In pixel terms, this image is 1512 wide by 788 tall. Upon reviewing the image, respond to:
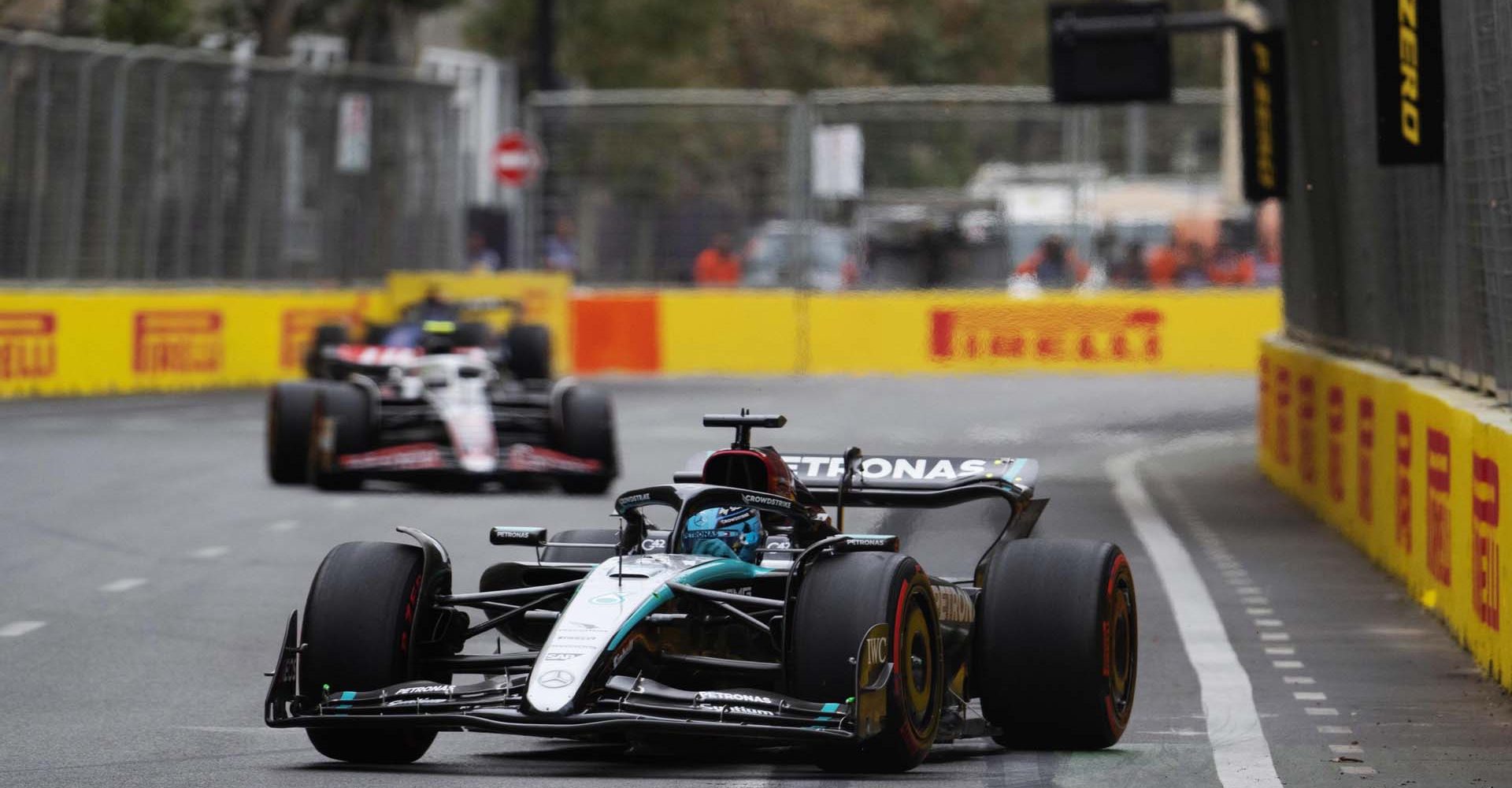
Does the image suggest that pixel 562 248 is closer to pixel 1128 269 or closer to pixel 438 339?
pixel 1128 269

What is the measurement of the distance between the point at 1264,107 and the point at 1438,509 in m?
8.64

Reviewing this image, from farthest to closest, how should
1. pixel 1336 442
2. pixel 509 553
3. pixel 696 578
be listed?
pixel 1336 442, pixel 509 553, pixel 696 578

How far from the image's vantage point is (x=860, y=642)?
24.7ft

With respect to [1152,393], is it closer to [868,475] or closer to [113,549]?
[113,549]

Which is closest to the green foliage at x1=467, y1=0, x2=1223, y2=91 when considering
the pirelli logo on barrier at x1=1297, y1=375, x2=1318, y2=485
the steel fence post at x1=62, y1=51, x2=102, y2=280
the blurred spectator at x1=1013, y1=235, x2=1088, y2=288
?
the blurred spectator at x1=1013, y1=235, x2=1088, y2=288

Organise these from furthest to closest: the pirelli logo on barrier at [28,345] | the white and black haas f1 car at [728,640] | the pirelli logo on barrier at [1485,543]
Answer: the pirelli logo on barrier at [28,345] → the pirelli logo on barrier at [1485,543] → the white and black haas f1 car at [728,640]

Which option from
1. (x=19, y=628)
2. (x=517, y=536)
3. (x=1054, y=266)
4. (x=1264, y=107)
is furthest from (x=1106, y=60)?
(x=1054, y=266)

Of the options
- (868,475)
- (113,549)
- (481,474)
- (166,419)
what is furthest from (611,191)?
(868,475)

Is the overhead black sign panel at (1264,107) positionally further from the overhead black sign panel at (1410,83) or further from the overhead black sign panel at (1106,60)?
the overhead black sign panel at (1410,83)

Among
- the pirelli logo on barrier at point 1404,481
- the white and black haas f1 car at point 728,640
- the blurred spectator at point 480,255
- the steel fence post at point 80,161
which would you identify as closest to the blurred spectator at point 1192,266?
the blurred spectator at point 480,255

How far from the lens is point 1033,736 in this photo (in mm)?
8406

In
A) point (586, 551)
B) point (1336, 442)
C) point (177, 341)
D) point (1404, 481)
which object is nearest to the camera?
point (586, 551)

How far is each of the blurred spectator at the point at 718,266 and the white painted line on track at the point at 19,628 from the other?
22775 mm

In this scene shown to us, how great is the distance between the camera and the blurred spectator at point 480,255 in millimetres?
37406
